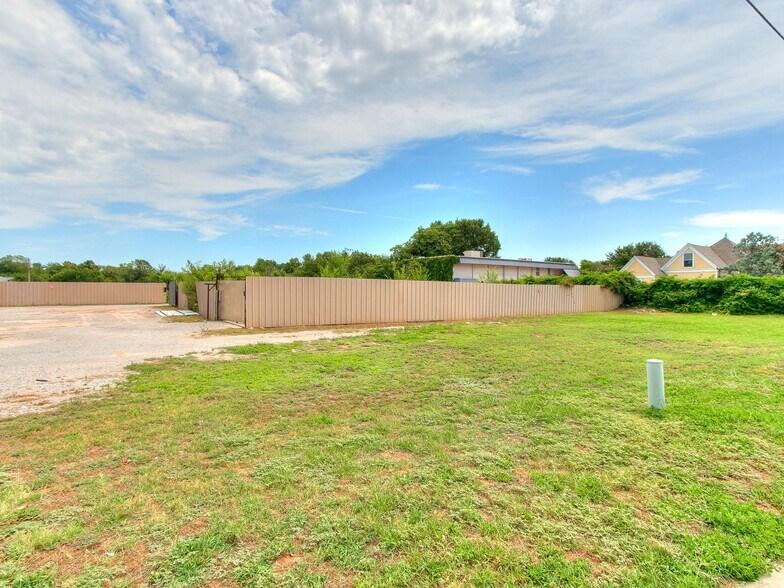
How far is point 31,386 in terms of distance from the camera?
459cm

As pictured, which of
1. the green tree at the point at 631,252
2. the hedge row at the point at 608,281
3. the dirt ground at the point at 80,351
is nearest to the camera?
the dirt ground at the point at 80,351

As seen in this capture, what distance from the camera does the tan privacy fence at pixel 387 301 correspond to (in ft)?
36.4

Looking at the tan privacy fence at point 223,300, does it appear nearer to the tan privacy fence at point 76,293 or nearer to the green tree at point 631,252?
the tan privacy fence at point 76,293

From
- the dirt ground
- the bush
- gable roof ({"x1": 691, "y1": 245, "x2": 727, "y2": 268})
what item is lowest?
the dirt ground

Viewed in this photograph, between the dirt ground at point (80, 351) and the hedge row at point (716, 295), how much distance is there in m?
17.7

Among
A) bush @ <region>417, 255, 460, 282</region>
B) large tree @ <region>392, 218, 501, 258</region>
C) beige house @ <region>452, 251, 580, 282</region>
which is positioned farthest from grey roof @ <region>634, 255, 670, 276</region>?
bush @ <region>417, 255, 460, 282</region>

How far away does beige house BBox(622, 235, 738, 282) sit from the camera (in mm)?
29859

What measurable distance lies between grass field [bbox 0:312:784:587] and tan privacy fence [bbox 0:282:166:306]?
2678cm

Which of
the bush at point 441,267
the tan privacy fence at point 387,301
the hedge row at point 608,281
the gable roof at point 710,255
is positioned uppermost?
the gable roof at point 710,255

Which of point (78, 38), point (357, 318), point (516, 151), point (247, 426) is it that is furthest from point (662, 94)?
point (78, 38)

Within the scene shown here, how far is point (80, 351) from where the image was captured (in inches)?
279

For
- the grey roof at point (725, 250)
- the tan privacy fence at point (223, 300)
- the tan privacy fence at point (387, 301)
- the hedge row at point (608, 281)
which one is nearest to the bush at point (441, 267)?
the hedge row at point (608, 281)

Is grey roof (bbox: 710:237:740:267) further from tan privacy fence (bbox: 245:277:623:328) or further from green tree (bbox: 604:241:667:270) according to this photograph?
tan privacy fence (bbox: 245:277:623:328)

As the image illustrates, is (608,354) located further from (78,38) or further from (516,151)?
(78,38)
